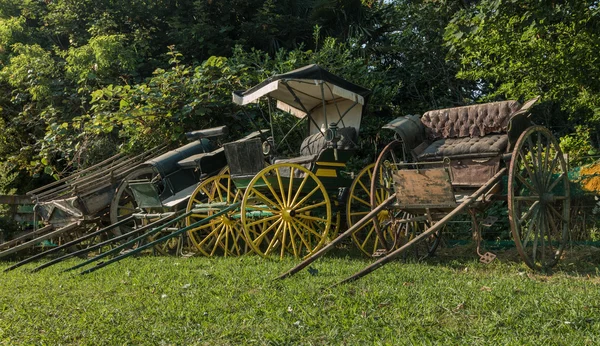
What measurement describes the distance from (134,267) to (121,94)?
4.53 metres

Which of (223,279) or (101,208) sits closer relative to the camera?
(223,279)

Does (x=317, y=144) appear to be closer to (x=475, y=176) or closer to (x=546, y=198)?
(x=475, y=176)

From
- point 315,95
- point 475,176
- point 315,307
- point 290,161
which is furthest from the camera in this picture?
point 315,95

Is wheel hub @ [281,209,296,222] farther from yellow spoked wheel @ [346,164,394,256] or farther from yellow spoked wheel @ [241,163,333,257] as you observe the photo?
yellow spoked wheel @ [346,164,394,256]

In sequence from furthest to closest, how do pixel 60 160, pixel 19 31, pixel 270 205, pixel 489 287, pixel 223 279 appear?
pixel 19 31 → pixel 60 160 → pixel 270 205 → pixel 223 279 → pixel 489 287

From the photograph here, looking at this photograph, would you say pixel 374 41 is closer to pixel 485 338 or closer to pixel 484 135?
pixel 484 135

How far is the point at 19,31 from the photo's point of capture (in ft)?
50.2

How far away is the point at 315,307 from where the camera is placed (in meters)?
4.47

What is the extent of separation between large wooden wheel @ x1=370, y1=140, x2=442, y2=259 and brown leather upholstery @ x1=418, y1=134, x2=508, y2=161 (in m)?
0.38

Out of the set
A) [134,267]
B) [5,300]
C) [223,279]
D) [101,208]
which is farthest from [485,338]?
[101,208]

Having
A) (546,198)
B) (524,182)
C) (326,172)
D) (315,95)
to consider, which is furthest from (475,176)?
(315,95)

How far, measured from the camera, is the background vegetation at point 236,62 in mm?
8250

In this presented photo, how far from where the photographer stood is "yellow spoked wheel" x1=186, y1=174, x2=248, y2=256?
26.0 ft

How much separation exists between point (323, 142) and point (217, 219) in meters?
1.77
